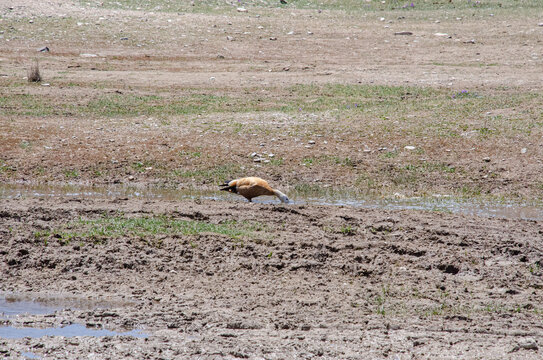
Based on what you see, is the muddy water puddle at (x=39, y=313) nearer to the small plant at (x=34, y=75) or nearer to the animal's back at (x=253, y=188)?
the animal's back at (x=253, y=188)

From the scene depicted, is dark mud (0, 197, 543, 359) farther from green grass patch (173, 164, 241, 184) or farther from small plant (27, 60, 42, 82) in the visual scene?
small plant (27, 60, 42, 82)

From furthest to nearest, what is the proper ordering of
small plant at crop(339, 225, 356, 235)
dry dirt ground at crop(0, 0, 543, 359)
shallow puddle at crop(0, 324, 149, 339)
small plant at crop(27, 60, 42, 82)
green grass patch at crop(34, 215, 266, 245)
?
small plant at crop(27, 60, 42, 82), small plant at crop(339, 225, 356, 235), green grass patch at crop(34, 215, 266, 245), dry dirt ground at crop(0, 0, 543, 359), shallow puddle at crop(0, 324, 149, 339)

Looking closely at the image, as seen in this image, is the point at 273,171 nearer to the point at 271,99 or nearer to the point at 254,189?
the point at 254,189

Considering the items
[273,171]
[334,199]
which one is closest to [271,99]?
[273,171]

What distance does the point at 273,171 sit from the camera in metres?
12.0

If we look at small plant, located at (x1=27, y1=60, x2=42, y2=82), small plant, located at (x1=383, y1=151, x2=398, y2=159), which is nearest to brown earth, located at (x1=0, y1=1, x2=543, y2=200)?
small plant, located at (x1=383, y1=151, x2=398, y2=159)

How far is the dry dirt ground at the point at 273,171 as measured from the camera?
6.04 m

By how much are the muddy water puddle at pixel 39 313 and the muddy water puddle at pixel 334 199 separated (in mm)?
A: 3908

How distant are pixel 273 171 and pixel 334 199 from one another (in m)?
1.65

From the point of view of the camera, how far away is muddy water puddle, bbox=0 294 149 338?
575 cm

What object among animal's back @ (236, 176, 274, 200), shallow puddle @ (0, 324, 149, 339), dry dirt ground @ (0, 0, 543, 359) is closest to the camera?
shallow puddle @ (0, 324, 149, 339)

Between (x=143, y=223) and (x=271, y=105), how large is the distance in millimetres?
7967

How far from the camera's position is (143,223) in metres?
8.50

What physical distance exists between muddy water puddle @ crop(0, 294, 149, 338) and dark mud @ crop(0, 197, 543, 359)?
58 millimetres
